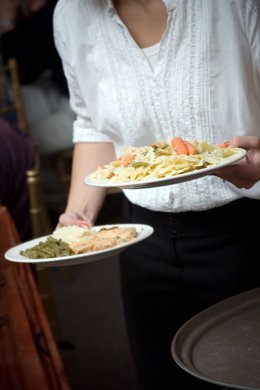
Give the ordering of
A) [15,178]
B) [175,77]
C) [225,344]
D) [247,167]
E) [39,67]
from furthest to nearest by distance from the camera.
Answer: [39,67], [15,178], [175,77], [247,167], [225,344]

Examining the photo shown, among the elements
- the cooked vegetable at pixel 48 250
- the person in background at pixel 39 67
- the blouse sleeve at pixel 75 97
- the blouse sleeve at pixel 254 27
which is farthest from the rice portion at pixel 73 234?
the person in background at pixel 39 67

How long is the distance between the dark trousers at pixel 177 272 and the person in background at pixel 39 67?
192 cm

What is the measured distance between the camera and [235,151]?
2.89 feet

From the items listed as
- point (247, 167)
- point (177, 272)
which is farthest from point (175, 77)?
point (177, 272)

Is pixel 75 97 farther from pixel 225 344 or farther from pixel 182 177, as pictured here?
pixel 225 344

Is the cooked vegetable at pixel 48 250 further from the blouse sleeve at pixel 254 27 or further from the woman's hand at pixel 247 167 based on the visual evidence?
the blouse sleeve at pixel 254 27

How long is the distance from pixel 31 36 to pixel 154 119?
2.14 m

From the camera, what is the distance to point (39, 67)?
3.13 meters

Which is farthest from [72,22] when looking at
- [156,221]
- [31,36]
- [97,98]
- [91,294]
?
[31,36]

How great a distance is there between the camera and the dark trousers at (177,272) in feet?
3.51

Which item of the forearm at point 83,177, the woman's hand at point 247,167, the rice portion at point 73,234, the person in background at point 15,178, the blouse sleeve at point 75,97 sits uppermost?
the blouse sleeve at point 75,97

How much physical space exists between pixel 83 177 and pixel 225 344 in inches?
18.8

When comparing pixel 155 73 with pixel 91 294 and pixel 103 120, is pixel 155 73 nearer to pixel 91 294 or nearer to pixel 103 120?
pixel 103 120

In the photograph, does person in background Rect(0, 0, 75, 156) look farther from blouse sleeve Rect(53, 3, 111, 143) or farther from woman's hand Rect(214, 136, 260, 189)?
woman's hand Rect(214, 136, 260, 189)
